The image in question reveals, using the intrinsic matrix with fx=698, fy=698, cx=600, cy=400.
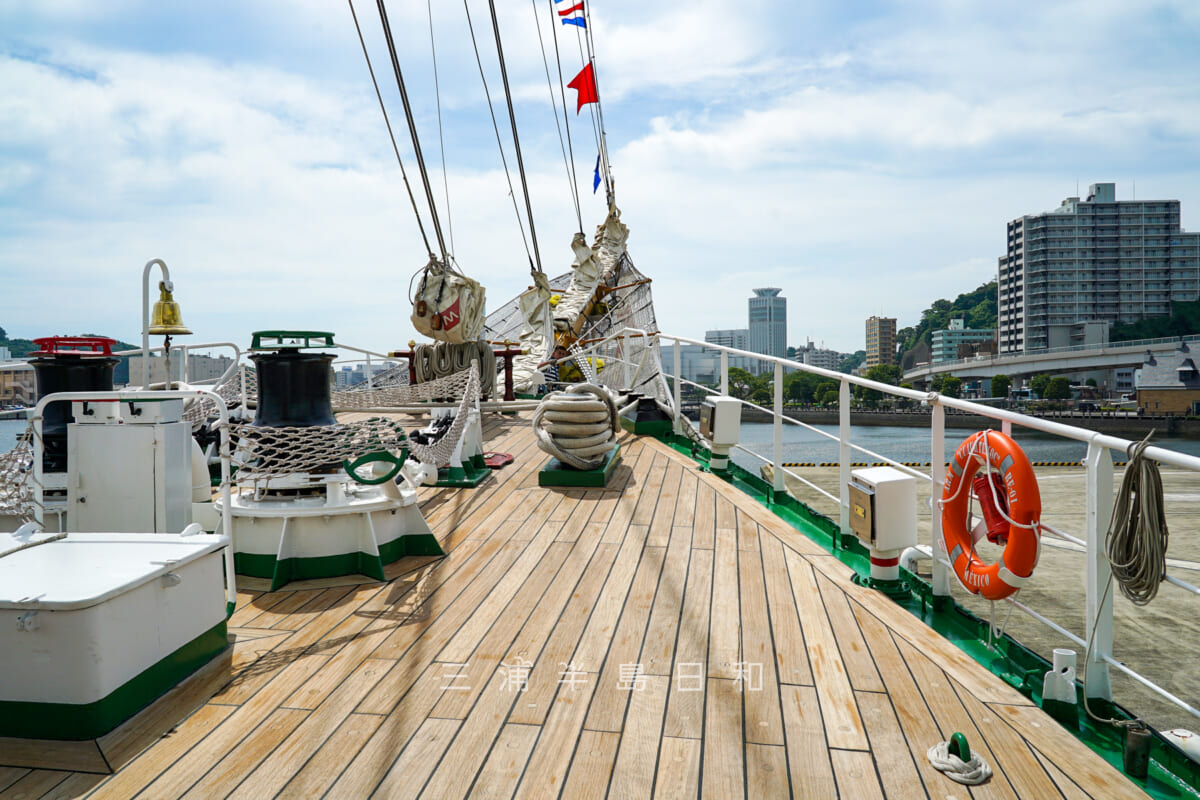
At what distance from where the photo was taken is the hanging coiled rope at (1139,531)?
1.66 meters

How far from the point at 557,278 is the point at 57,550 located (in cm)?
2018

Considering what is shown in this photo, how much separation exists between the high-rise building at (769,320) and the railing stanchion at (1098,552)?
147994 mm

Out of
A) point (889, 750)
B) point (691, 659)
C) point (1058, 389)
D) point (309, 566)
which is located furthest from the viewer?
point (1058, 389)

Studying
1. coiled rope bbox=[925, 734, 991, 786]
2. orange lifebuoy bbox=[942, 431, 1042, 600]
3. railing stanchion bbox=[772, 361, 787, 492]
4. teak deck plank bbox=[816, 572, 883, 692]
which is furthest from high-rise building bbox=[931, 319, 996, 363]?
coiled rope bbox=[925, 734, 991, 786]

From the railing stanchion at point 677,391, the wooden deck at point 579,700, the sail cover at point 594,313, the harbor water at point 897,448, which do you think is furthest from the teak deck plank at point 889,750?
the harbor water at point 897,448

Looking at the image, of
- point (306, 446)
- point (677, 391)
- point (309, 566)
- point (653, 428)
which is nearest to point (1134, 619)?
point (677, 391)

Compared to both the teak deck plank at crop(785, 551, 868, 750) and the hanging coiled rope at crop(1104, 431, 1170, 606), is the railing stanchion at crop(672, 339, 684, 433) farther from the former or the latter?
the hanging coiled rope at crop(1104, 431, 1170, 606)

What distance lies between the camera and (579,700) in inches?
77.5

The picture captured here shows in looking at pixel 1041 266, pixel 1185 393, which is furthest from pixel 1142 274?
pixel 1185 393

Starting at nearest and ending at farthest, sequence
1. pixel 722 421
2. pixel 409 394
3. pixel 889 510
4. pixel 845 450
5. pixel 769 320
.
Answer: pixel 889 510 < pixel 845 450 < pixel 722 421 < pixel 409 394 < pixel 769 320

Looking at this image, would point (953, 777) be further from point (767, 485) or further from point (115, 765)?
point (767, 485)

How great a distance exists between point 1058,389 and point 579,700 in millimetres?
62090

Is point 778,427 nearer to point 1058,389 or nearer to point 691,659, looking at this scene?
point 691,659

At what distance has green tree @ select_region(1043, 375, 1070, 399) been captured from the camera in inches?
2089
